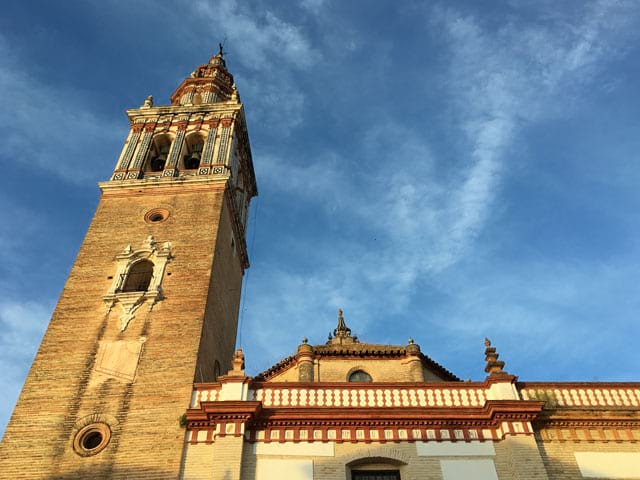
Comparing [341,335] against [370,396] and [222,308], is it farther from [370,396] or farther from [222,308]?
[370,396]

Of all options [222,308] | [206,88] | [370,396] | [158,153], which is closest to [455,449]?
[370,396]

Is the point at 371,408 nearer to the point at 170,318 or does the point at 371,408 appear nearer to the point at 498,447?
the point at 498,447

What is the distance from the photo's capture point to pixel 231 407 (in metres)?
15.3

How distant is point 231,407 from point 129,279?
708 centimetres

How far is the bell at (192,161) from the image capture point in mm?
26342

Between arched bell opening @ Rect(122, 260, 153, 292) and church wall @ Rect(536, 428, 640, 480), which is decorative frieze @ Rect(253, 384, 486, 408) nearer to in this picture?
church wall @ Rect(536, 428, 640, 480)

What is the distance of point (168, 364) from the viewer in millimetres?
17312

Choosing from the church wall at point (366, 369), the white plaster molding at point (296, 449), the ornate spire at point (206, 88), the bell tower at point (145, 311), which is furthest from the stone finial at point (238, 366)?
the ornate spire at point (206, 88)

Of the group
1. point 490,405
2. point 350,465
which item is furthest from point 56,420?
point 490,405

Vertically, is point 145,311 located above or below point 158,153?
below

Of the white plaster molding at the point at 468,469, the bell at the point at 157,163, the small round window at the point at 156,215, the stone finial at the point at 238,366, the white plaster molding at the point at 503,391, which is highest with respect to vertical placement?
the bell at the point at 157,163

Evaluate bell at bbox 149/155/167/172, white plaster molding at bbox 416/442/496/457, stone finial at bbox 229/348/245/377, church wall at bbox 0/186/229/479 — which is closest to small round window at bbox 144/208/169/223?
church wall at bbox 0/186/229/479

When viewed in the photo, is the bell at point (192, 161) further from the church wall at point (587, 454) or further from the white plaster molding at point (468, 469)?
the church wall at point (587, 454)

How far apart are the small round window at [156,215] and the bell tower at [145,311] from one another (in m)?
0.05
